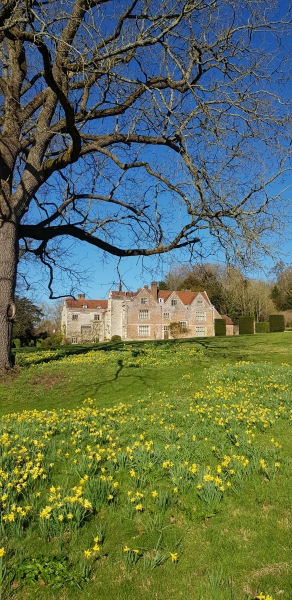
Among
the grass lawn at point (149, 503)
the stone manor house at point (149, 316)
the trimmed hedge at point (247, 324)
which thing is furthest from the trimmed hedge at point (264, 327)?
the grass lawn at point (149, 503)

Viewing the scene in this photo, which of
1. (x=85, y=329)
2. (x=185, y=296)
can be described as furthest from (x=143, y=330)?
(x=85, y=329)

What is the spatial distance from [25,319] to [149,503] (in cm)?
3709

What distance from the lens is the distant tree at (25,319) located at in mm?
38322

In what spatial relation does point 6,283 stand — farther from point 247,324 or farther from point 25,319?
point 247,324

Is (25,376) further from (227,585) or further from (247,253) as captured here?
(227,585)

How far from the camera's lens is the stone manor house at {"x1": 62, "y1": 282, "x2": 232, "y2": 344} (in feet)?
175

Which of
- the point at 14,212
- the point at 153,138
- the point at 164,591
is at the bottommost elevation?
the point at 164,591

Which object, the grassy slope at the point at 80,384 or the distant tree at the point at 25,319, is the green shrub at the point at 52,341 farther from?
the grassy slope at the point at 80,384

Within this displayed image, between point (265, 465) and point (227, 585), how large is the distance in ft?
6.15

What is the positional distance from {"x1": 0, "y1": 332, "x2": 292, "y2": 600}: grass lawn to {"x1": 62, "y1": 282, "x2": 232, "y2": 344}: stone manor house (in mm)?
45930

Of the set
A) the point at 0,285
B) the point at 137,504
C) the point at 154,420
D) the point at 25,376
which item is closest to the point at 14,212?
the point at 0,285

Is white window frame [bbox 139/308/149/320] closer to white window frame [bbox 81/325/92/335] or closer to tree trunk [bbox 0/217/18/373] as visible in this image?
white window frame [bbox 81/325/92/335]

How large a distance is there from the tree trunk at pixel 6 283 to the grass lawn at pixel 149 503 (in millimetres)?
3462

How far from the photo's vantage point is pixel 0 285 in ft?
34.3
